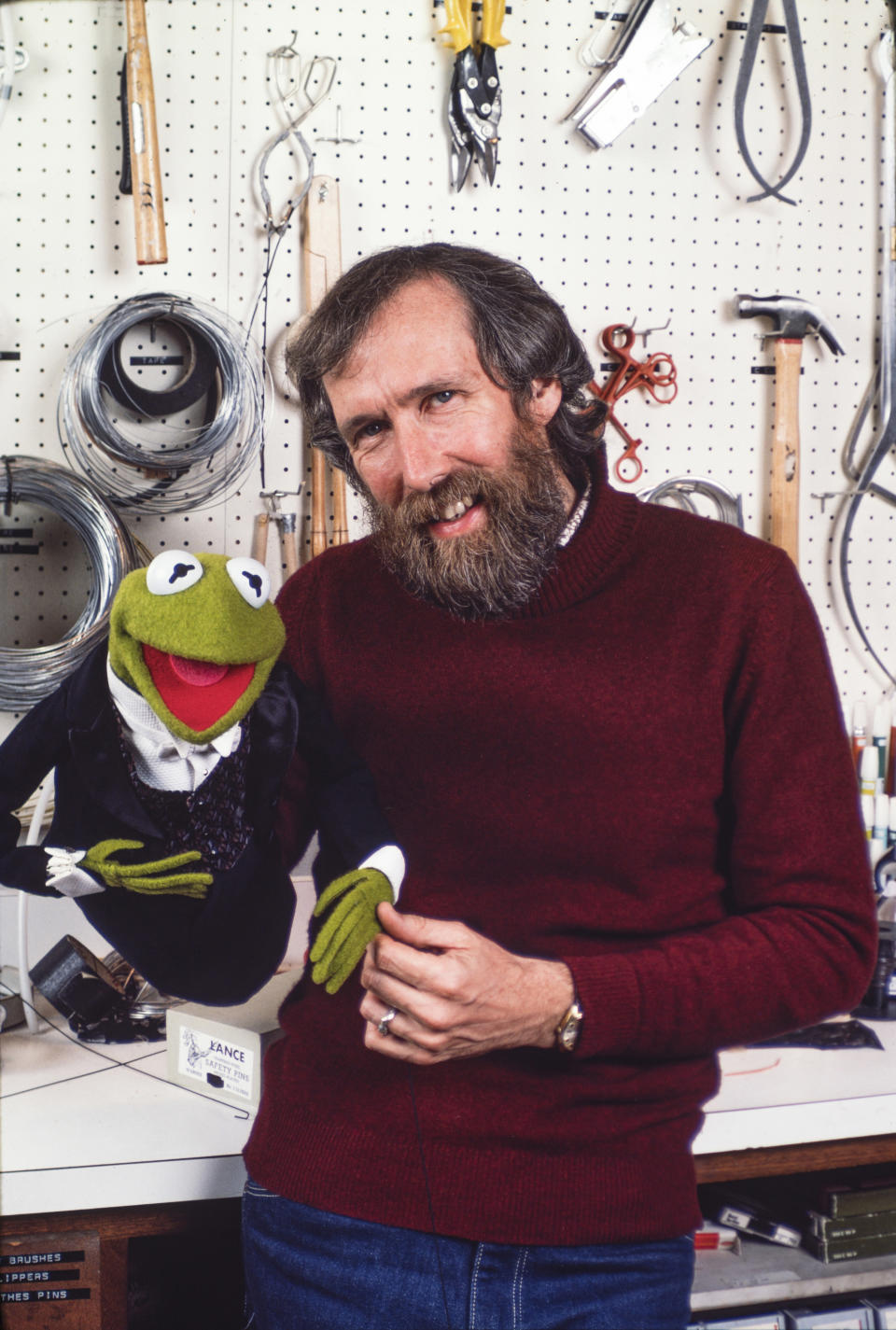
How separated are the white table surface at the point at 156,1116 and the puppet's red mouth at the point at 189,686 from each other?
560mm

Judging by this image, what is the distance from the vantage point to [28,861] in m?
0.81

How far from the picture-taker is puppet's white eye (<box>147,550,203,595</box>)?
73 cm

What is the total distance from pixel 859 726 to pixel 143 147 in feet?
4.41

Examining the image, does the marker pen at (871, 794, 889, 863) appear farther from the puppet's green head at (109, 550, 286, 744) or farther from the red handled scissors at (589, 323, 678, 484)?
the puppet's green head at (109, 550, 286, 744)

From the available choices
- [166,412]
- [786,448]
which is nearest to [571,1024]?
[166,412]

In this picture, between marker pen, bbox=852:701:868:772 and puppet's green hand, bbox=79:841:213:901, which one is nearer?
puppet's green hand, bbox=79:841:213:901

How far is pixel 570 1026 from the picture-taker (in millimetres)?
881

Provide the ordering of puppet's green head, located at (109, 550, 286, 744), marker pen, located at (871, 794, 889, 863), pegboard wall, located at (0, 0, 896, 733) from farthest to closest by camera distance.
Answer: marker pen, located at (871, 794, 889, 863) < pegboard wall, located at (0, 0, 896, 733) < puppet's green head, located at (109, 550, 286, 744)

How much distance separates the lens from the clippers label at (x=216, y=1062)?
1.16 m

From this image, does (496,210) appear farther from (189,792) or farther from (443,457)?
(189,792)

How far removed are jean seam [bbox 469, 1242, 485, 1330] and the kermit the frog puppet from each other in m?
0.28

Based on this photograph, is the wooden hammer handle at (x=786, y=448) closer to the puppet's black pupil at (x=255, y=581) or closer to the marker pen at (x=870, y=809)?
the marker pen at (x=870, y=809)

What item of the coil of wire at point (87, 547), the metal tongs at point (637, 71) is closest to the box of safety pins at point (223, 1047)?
the coil of wire at point (87, 547)

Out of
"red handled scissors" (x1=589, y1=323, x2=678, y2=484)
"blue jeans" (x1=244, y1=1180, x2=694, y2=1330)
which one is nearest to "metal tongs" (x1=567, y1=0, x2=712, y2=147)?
"red handled scissors" (x1=589, y1=323, x2=678, y2=484)
